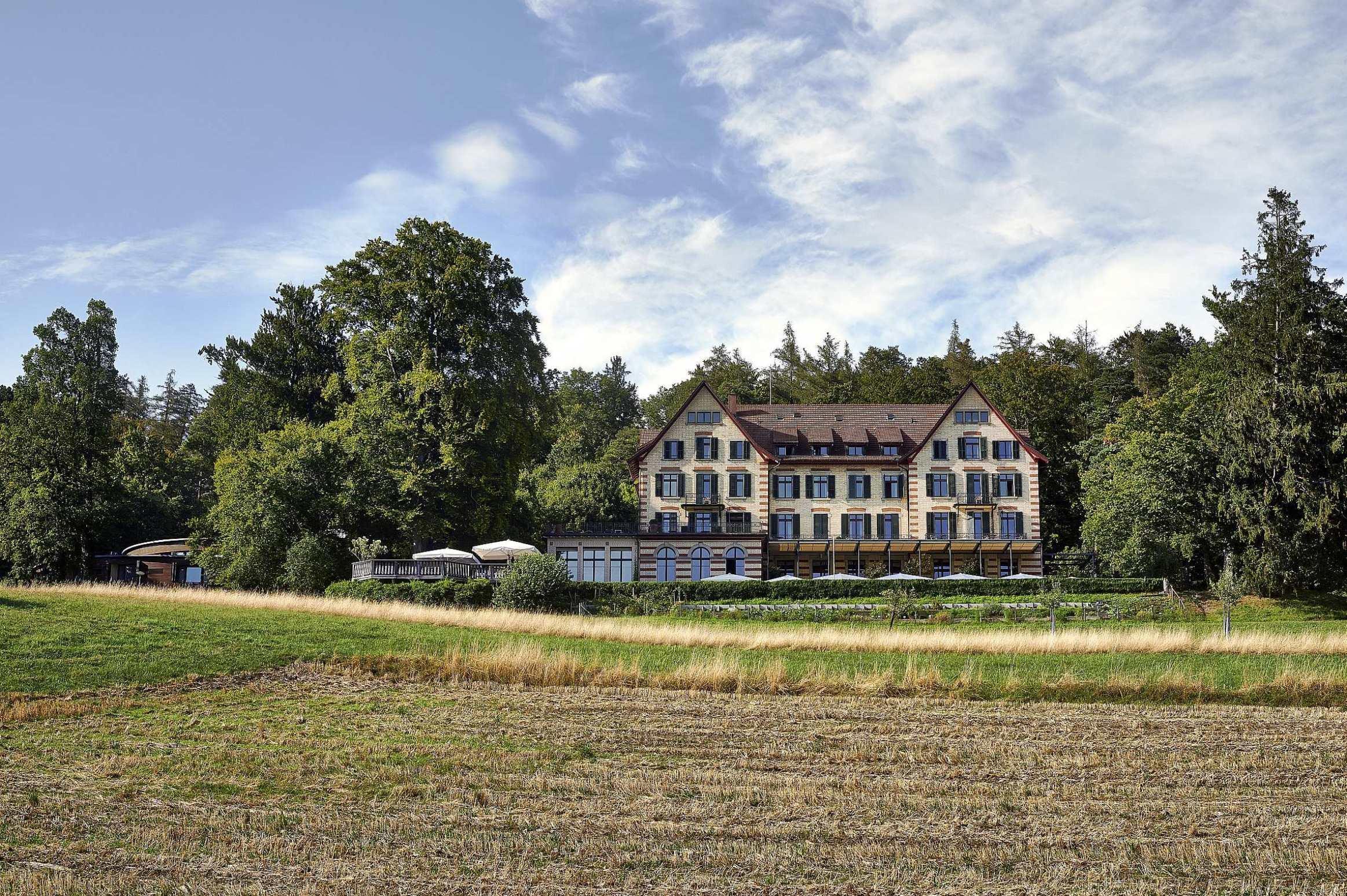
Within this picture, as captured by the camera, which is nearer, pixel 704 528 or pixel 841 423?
pixel 704 528

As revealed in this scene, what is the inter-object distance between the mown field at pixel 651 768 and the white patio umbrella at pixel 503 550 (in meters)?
21.8

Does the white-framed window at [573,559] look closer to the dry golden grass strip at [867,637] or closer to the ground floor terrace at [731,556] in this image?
the ground floor terrace at [731,556]

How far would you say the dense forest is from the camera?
49750mm

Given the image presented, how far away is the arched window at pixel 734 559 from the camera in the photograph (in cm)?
6425

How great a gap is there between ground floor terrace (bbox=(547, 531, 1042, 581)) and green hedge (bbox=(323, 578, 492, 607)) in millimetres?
19415

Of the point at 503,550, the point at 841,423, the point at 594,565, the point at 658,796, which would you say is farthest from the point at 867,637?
the point at 841,423

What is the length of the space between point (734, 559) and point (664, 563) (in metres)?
3.93

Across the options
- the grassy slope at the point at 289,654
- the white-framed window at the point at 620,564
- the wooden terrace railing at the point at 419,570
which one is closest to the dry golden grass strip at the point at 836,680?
the grassy slope at the point at 289,654

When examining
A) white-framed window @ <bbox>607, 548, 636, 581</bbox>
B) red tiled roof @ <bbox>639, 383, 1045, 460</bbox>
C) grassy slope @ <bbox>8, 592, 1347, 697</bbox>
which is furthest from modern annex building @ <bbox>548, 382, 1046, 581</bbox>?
grassy slope @ <bbox>8, 592, 1347, 697</bbox>

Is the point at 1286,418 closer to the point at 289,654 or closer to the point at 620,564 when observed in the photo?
the point at 620,564

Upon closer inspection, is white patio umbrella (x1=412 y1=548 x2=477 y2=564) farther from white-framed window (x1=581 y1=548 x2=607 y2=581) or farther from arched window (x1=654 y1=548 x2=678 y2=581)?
arched window (x1=654 y1=548 x2=678 y2=581)

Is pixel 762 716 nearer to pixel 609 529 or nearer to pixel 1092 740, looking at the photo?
pixel 1092 740

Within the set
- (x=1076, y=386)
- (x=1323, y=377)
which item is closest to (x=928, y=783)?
(x=1323, y=377)

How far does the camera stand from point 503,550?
51.5m
